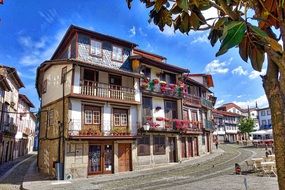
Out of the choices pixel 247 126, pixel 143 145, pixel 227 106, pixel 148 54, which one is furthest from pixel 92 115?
pixel 227 106

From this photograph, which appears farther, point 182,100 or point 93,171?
point 182,100

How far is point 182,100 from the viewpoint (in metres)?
29.7

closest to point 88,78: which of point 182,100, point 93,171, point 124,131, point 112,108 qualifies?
point 112,108

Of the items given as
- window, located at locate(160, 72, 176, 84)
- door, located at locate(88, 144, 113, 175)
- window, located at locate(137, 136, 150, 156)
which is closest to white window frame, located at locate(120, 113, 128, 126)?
window, located at locate(137, 136, 150, 156)

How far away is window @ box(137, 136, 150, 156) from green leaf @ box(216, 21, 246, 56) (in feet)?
75.2

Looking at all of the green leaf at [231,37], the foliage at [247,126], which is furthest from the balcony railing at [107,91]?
the foliage at [247,126]

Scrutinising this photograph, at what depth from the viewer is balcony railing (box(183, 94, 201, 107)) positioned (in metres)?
31.2

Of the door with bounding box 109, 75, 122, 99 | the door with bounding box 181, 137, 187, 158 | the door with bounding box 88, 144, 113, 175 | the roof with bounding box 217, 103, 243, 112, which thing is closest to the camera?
the door with bounding box 88, 144, 113, 175

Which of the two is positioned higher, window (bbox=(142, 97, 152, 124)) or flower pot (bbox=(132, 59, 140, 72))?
flower pot (bbox=(132, 59, 140, 72))

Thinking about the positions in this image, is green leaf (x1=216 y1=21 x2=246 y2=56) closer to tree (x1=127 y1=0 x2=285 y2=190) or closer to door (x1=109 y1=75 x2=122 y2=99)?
tree (x1=127 y1=0 x2=285 y2=190)

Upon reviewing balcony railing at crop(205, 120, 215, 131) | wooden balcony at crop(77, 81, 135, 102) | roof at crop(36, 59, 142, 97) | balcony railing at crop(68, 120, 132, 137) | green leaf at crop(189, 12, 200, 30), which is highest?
roof at crop(36, 59, 142, 97)

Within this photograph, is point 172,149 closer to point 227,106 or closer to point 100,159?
point 100,159

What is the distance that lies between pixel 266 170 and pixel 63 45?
63.2ft

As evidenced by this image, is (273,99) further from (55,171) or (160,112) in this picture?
(160,112)
